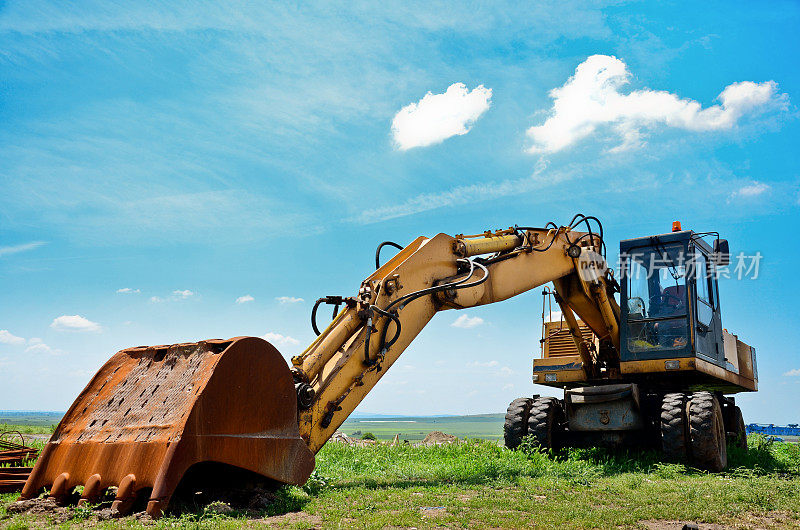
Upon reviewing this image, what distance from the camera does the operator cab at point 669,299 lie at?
32.8ft

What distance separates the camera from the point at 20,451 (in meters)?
8.02

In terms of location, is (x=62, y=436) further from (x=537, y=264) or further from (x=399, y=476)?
(x=537, y=264)

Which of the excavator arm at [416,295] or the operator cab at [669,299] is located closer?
the excavator arm at [416,295]

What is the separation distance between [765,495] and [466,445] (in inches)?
A: 222

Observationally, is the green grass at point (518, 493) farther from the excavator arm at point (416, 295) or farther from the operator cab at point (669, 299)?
the operator cab at point (669, 299)

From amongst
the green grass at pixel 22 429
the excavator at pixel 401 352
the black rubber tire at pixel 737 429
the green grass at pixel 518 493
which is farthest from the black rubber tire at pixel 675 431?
the green grass at pixel 22 429

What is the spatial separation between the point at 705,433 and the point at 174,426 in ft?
24.3

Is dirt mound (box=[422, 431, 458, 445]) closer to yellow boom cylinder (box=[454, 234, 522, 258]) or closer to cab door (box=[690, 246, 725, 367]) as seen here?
cab door (box=[690, 246, 725, 367])

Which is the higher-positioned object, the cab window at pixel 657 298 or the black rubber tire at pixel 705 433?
the cab window at pixel 657 298

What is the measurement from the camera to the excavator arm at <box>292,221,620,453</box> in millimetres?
6477

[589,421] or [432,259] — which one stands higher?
[432,259]

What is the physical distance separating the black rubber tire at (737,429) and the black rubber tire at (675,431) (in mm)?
2870

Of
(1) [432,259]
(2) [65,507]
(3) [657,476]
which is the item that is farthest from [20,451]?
(3) [657,476]

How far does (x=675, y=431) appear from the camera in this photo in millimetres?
9211
